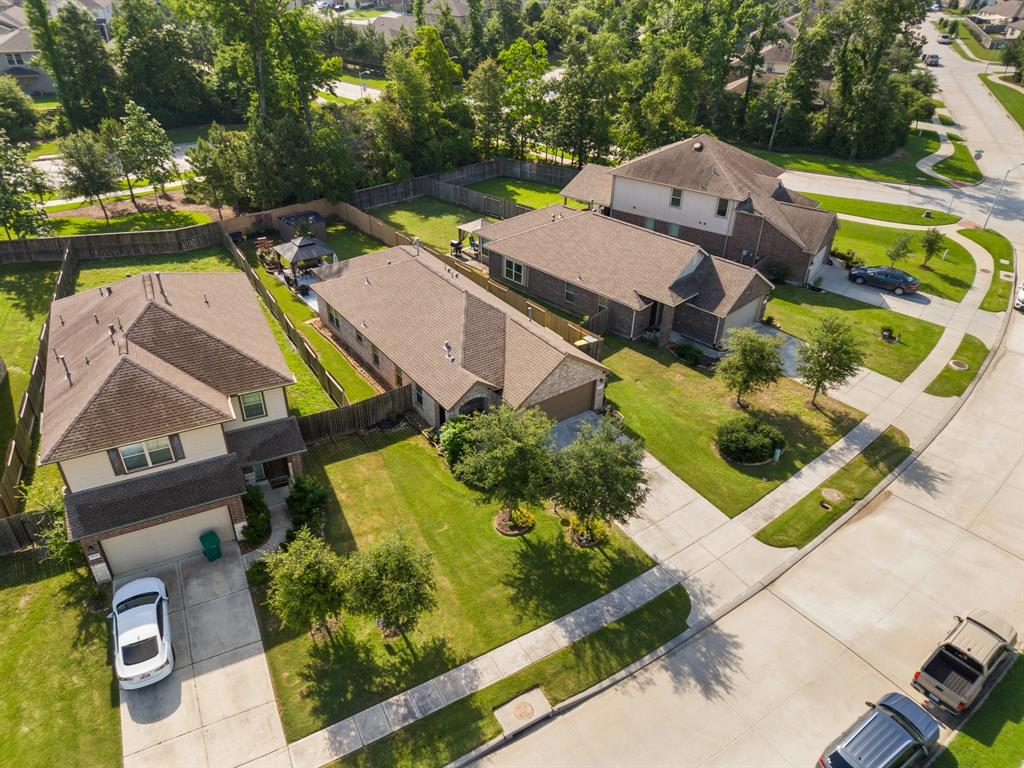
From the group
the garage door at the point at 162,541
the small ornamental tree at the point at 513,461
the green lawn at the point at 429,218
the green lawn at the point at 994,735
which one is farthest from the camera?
the green lawn at the point at 429,218

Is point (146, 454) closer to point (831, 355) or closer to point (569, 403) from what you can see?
point (569, 403)

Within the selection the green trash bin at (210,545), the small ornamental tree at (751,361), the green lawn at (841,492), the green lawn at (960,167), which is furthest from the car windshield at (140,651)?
the green lawn at (960,167)

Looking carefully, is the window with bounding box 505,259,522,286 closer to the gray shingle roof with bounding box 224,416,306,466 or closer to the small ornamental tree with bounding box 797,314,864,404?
the small ornamental tree with bounding box 797,314,864,404

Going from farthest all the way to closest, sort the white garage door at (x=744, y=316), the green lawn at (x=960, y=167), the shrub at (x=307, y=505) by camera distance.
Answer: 1. the green lawn at (x=960, y=167)
2. the white garage door at (x=744, y=316)
3. the shrub at (x=307, y=505)

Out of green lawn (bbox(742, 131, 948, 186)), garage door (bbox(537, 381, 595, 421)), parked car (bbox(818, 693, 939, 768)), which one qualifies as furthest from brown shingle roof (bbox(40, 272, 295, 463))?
green lawn (bbox(742, 131, 948, 186))

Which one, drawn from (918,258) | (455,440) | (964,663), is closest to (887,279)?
(918,258)

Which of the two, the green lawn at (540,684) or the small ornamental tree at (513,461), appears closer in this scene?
the green lawn at (540,684)

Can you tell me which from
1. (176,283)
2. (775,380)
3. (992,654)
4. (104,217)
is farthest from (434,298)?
(104,217)

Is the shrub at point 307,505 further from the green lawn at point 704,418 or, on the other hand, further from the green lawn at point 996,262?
the green lawn at point 996,262
